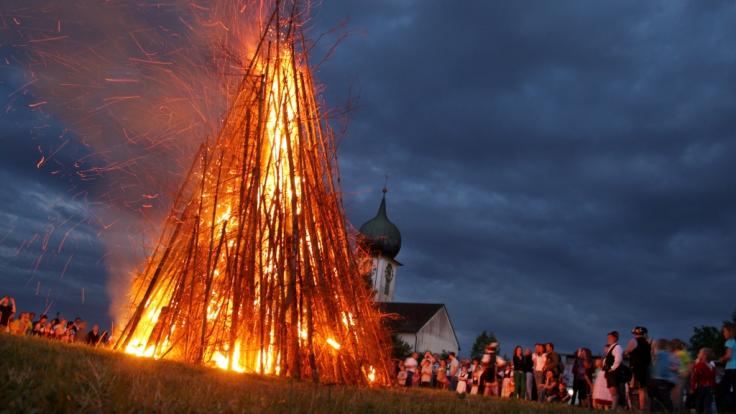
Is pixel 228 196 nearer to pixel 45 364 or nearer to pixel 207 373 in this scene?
pixel 207 373

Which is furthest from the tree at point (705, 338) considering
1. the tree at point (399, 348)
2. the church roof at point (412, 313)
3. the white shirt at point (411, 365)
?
the church roof at point (412, 313)

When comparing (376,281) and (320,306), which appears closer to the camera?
(320,306)

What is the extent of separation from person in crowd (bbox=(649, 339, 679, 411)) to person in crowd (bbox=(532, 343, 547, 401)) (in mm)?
3470

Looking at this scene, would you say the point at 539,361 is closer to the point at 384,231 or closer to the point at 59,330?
the point at 59,330

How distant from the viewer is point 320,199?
9445 millimetres

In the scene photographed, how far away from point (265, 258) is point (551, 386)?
7.06 meters

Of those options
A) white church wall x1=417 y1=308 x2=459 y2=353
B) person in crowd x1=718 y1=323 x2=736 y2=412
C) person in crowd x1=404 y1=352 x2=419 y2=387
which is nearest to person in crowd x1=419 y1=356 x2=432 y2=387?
person in crowd x1=404 y1=352 x2=419 y2=387

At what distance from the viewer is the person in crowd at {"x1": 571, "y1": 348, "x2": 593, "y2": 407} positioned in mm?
12312

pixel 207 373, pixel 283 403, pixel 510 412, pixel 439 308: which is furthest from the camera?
pixel 439 308

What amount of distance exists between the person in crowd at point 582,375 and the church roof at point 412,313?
Answer: 42.2m

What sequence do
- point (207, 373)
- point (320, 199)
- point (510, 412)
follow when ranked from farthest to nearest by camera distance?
1. point (320, 199)
2. point (207, 373)
3. point (510, 412)

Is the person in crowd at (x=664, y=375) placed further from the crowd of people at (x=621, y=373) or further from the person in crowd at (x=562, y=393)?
the person in crowd at (x=562, y=393)

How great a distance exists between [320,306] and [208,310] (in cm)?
148

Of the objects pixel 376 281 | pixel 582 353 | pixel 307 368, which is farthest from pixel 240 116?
pixel 376 281
